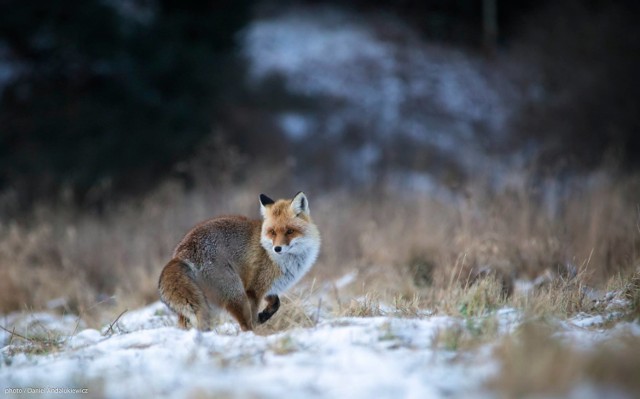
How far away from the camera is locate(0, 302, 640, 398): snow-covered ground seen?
3.29 m

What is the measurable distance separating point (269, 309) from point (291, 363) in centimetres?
196

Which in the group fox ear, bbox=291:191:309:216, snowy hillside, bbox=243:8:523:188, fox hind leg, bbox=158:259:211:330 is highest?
snowy hillside, bbox=243:8:523:188

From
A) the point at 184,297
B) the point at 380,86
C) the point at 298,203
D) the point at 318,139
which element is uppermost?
the point at 380,86

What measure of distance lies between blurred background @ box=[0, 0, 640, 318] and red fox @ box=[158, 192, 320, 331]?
221cm

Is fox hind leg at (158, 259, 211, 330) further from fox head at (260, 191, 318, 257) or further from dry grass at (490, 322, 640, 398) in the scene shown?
dry grass at (490, 322, 640, 398)

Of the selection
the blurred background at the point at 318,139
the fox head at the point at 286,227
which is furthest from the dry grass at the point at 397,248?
the fox head at the point at 286,227

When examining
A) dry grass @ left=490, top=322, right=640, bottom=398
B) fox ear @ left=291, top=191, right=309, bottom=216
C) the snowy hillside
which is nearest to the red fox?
fox ear @ left=291, top=191, right=309, bottom=216

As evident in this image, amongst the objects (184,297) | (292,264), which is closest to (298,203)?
(292,264)

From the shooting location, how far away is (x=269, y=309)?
5.66 meters

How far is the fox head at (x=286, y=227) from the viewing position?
5.43 m

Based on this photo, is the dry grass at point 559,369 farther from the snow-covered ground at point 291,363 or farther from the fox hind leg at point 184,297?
the fox hind leg at point 184,297

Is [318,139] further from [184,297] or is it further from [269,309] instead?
[184,297]

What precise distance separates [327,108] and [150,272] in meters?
13.2

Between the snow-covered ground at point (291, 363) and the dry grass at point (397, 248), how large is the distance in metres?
0.89
